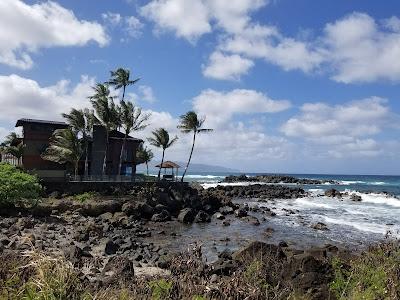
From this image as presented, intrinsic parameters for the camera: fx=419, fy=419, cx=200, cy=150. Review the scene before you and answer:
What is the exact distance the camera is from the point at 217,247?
18.6 meters

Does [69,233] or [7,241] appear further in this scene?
[69,233]

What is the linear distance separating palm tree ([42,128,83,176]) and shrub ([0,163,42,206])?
1292 cm

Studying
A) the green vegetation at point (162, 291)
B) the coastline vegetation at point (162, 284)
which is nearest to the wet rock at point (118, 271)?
the coastline vegetation at point (162, 284)

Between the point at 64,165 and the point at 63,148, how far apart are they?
13.0ft

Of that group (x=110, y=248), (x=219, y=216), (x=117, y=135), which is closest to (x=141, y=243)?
(x=110, y=248)

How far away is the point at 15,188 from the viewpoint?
22219 mm

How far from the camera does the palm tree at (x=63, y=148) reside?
1431 inches

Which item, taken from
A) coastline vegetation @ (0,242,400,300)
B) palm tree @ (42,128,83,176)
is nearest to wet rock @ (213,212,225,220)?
palm tree @ (42,128,83,176)

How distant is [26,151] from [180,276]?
3472 centimetres

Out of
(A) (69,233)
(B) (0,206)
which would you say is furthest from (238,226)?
(B) (0,206)

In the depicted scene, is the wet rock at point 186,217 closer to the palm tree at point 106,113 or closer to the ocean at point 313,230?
the ocean at point 313,230

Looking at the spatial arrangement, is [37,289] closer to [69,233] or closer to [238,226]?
[69,233]

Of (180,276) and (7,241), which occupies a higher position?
(180,276)

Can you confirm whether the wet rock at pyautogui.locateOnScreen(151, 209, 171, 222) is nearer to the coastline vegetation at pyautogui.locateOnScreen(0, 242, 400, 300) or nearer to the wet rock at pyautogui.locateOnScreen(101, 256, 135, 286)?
the wet rock at pyautogui.locateOnScreen(101, 256, 135, 286)
